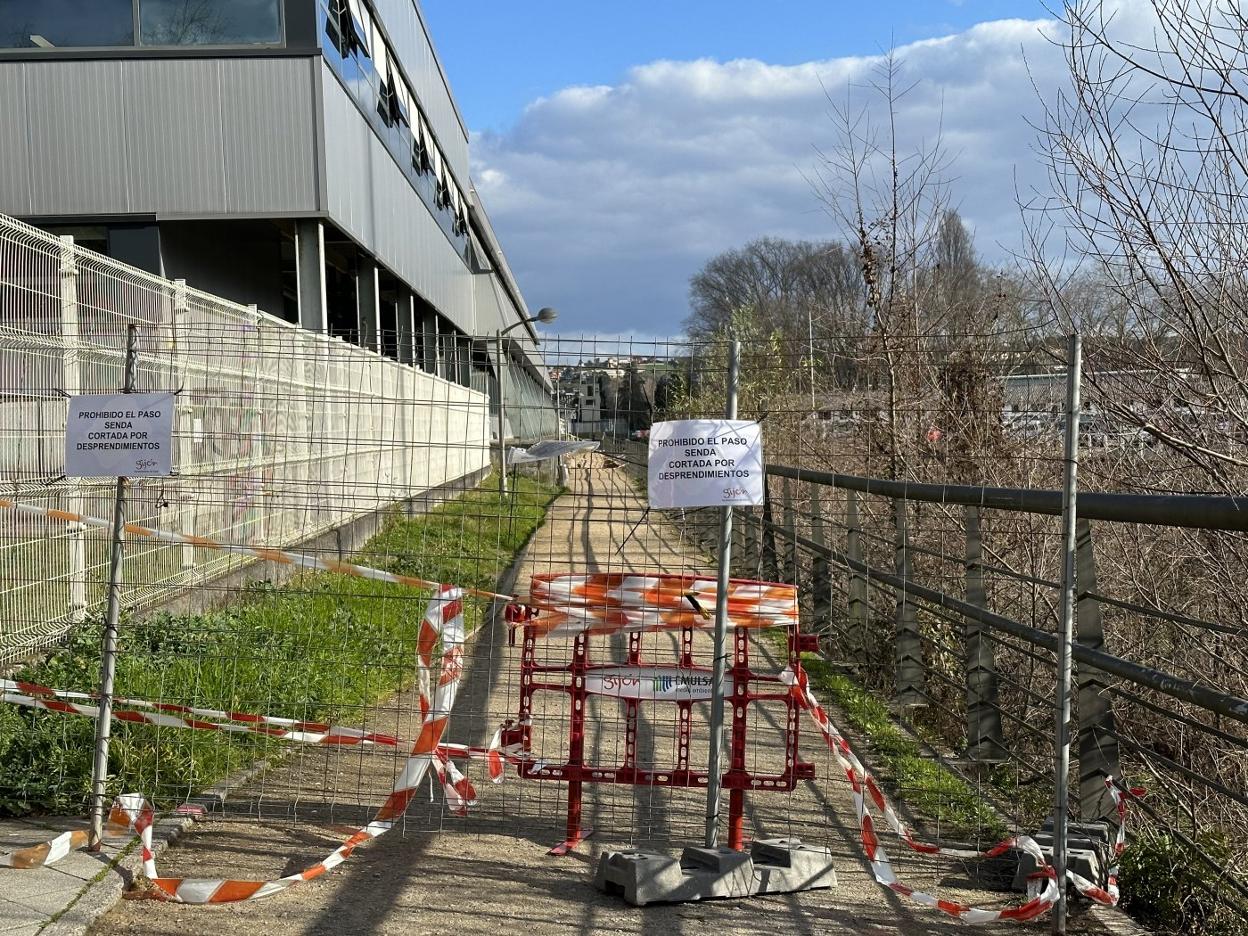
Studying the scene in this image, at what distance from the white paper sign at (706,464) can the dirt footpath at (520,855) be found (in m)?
0.44

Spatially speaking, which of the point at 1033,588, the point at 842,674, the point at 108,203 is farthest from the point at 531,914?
the point at 108,203

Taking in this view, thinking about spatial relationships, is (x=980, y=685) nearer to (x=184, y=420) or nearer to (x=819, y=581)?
(x=819, y=581)

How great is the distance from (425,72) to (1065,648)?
28899mm

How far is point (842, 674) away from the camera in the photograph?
9.93 meters

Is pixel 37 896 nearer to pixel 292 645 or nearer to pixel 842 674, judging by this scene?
pixel 292 645

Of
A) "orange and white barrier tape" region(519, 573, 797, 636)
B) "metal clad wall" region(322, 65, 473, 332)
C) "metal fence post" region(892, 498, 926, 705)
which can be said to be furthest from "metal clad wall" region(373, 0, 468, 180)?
"orange and white barrier tape" region(519, 573, 797, 636)

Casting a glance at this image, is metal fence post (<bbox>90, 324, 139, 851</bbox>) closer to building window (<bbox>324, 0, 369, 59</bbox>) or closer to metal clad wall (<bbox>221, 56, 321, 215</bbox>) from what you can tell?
metal clad wall (<bbox>221, 56, 321, 215</bbox>)

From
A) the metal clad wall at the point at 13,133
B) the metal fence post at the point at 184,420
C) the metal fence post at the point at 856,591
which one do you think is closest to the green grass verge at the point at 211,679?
the metal fence post at the point at 184,420

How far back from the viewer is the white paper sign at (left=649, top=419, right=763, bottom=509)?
496 centimetres

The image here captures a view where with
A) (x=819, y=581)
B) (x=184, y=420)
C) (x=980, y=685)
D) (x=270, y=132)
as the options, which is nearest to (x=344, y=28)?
(x=270, y=132)

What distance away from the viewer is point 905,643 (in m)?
8.29

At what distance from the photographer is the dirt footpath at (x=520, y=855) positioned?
459 cm

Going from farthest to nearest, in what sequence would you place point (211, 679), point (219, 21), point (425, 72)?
point (425, 72)
point (219, 21)
point (211, 679)

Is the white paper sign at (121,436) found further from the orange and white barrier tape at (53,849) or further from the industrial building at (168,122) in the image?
the industrial building at (168,122)
